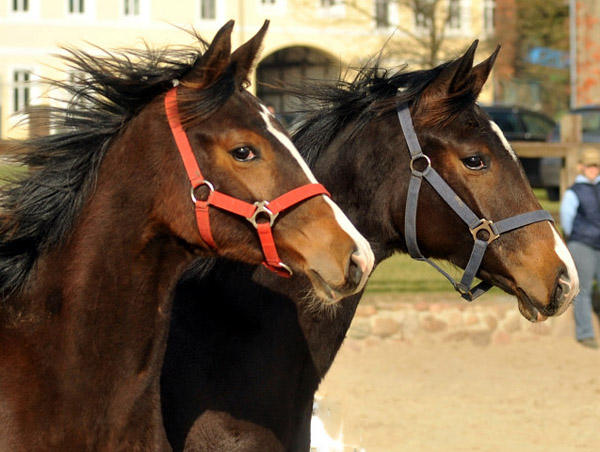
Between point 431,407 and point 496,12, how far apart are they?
28.8 meters

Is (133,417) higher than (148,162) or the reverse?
the reverse

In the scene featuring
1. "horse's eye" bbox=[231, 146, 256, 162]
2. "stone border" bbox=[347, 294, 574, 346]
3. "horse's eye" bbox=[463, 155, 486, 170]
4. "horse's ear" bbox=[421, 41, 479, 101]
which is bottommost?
"stone border" bbox=[347, 294, 574, 346]

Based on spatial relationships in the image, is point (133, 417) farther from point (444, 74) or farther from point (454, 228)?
point (444, 74)

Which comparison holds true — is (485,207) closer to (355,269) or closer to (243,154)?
(355,269)

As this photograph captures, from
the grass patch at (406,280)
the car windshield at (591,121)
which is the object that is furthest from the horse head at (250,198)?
the car windshield at (591,121)

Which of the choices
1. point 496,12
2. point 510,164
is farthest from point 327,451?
point 496,12

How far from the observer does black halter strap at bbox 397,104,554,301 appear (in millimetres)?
3785

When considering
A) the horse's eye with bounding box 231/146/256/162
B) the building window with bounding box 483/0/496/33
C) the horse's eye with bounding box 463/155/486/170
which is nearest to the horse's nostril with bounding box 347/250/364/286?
the horse's eye with bounding box 231/146/256/162

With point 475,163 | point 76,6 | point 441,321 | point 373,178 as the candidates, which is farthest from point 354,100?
point 76,6

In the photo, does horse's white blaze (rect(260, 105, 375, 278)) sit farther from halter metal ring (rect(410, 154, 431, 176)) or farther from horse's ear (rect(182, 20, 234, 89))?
halter metal ring (rect(410, 154, 431, 176))

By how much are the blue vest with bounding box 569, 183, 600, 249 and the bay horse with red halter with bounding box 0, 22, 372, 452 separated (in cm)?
625

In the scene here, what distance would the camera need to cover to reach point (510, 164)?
Answer: 3846 mm

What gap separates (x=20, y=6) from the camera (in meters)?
30.4

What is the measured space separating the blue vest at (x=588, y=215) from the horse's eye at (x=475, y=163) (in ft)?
17.9
